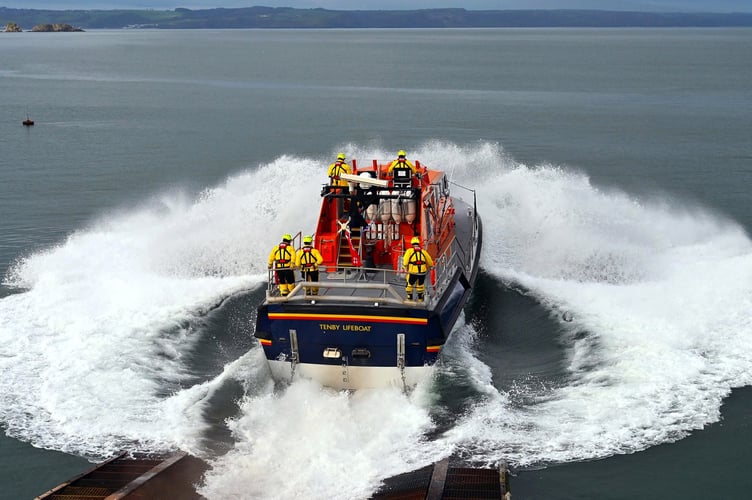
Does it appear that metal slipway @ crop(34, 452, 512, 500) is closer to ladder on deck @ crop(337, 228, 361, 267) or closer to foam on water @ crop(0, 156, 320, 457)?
foam on water @ crop(0, 156, 320, 457)

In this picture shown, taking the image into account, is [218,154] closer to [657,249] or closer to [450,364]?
[657,249]

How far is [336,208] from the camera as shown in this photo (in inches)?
688

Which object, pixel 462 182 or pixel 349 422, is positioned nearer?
pixel 349 422

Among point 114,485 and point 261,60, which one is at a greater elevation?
point 261,60

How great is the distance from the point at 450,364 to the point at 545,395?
2.03 metres

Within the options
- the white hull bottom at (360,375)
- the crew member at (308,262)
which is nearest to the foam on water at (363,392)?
the white hull bottom at (360,375)

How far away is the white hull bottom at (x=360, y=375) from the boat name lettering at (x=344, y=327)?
68 centimetres

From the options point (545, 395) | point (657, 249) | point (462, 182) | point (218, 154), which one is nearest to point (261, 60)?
point (218, 154)

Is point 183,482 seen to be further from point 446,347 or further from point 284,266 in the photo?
point 446,347

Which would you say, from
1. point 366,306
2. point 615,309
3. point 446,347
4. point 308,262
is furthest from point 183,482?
point 615,309

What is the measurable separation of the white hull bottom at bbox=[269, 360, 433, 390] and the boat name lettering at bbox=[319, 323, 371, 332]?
681mm

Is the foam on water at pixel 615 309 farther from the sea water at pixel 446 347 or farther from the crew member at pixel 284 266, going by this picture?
the crew member at pixel 284 266

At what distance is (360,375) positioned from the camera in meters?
13.9

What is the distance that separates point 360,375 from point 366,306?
1.24 metres
